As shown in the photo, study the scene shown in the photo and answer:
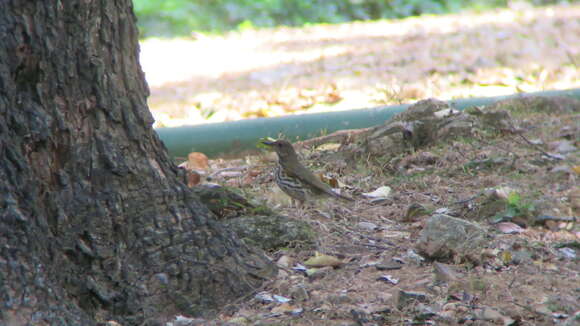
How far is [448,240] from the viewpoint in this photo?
3.69 m

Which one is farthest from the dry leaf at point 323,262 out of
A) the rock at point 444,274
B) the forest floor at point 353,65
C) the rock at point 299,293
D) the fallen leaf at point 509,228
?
the forest floor at point 353,65

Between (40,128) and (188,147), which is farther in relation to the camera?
(188,147)

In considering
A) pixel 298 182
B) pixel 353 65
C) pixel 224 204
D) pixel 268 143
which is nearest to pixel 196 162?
pixel 268 143

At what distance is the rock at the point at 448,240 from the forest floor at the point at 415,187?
0.06ft

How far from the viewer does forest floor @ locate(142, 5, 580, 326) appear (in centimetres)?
328

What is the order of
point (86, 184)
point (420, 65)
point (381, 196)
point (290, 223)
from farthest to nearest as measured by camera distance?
point (420, 65), point (381, 196), point (290, 223), point (86, 184)

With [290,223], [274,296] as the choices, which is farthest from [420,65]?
[274,296]

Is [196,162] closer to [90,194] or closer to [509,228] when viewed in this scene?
[509,228]

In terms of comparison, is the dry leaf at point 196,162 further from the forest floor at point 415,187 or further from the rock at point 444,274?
the rock at point 444,274

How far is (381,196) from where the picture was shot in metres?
4.93

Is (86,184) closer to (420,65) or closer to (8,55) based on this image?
(8,55)

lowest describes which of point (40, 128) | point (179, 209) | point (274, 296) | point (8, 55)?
point (274, 296)

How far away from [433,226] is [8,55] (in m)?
1.93

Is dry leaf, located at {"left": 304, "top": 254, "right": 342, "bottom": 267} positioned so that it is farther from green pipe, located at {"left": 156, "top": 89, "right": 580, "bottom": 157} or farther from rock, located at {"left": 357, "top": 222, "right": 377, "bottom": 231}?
green pipe, located at {"left": 156, "top": 89, "right": 580, "bottom": 157}
